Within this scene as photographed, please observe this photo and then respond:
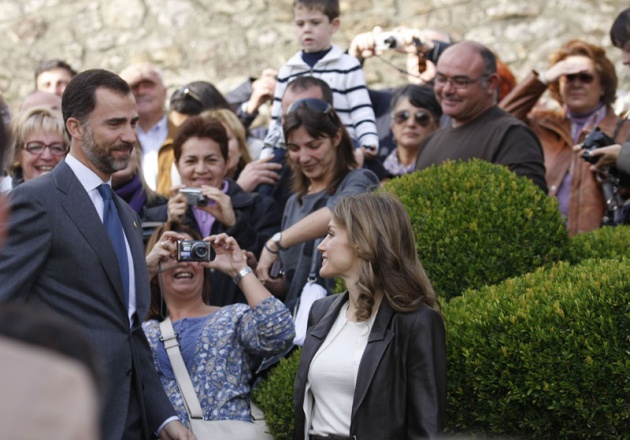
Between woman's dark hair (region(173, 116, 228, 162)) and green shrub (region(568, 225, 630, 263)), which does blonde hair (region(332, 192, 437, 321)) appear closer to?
green shrub (region(568, 225, 630, 263))

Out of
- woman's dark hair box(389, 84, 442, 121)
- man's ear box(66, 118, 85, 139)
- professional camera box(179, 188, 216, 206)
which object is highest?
man's ear box(66, 118, 85, 139)

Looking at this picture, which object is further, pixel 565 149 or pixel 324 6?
pixel 324 6

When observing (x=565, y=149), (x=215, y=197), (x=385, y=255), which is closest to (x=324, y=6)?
(x=565, y=149)

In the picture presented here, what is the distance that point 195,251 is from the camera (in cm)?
536

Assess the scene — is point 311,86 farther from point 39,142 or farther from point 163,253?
point 163,253

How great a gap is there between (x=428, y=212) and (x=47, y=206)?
88.1 inches

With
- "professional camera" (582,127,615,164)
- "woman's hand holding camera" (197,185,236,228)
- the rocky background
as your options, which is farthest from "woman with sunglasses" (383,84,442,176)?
the rocky background

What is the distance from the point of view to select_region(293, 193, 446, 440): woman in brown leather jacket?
4133mm

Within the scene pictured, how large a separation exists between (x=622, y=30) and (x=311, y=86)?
7.22 feet

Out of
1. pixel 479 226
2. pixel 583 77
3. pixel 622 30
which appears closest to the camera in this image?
pixel 479 226

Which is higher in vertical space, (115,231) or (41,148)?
(41,148)

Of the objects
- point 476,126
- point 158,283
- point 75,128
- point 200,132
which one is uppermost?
point 75,128

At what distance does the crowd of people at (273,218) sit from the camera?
163 inches

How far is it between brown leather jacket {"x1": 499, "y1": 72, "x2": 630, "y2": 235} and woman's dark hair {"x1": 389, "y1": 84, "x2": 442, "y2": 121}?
2.06 feet
